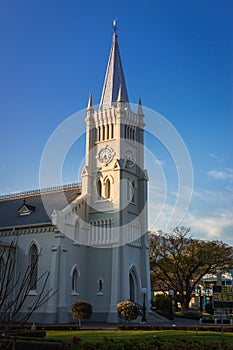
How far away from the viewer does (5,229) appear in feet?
146

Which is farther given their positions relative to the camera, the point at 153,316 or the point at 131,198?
the point at 131,198

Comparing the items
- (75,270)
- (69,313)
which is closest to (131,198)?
(75,270)

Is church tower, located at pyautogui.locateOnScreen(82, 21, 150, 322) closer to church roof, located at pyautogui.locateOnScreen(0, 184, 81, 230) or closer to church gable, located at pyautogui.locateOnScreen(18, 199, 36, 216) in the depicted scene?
church roof, located at pyautogui.locateOnScreen(0, 184, 81, 230)

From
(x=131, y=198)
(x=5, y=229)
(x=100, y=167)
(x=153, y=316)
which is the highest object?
(x=100, y=167)

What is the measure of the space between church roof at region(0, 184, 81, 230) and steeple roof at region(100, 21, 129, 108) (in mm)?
10063

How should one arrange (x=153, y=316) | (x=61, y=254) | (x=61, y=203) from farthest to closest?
(x=61, y=203) < (x=153, y=316) < (x=61, y=254)

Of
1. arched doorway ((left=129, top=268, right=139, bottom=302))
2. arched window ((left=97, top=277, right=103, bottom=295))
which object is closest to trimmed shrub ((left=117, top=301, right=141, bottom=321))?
arched window ((left=97, top=277, right=103, bottom=295))

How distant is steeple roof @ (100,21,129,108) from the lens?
4944 centimetres

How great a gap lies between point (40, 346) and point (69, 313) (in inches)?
878

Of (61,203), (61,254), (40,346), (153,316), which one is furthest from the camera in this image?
(61,203)

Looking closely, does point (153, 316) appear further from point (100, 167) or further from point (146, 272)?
point (100, 167)

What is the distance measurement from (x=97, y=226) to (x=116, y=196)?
3.49 m

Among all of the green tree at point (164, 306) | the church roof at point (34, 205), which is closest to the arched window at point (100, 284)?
the green tree at point (164, 306)

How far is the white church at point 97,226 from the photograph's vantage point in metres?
40.6
